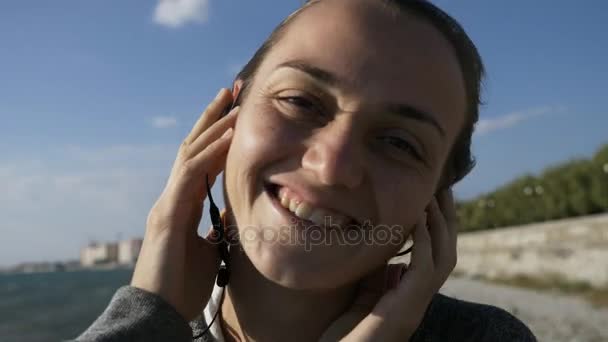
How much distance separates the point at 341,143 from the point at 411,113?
24 cm

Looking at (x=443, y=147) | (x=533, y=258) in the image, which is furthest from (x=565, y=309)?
(x=443, y=147)

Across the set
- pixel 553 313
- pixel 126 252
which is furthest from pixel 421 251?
pixel 126 252

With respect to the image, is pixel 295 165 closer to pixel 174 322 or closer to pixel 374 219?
pixel 374 219

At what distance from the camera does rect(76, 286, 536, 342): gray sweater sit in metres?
1.59

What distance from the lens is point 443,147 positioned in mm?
1747

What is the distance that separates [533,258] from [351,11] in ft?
49.1

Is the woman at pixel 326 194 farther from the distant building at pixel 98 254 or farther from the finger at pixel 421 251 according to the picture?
the distant building at pixel 98 254

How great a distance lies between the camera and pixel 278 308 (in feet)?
5.65

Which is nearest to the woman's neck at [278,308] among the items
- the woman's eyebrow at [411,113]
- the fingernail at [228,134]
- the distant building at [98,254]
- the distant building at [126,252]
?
the fingernail at [228,134]

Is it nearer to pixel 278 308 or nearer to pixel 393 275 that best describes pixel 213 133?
pixel 278 308

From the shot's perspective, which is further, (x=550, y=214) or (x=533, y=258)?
(x=550, y=214)

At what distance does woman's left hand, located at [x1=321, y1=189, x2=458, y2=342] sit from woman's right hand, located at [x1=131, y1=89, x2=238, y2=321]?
19.0 inches

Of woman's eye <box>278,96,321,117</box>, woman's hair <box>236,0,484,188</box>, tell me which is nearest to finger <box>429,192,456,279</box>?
woman's hair <box>236,0,484,188</box>

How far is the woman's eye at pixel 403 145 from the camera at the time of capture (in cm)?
162
